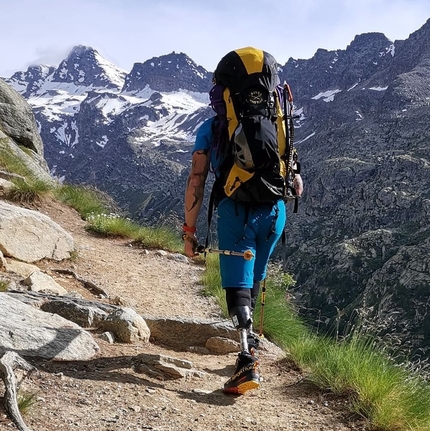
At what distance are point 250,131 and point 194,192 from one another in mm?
795

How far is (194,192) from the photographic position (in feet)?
13.7

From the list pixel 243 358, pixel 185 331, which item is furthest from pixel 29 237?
pixel 243 358

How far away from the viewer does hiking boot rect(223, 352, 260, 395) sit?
3.79 metres

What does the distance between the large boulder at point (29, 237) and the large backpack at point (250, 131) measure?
167 inches

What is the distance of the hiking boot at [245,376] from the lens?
3.79m

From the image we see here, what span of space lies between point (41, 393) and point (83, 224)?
8557mm

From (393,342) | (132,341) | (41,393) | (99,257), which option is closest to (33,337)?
(41,393)

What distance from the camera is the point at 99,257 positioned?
29.6ft

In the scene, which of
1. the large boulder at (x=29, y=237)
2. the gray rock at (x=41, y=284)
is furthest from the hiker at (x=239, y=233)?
the large boulder at (x=29, y=237)

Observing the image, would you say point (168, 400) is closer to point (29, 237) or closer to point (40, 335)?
point (40, 335)

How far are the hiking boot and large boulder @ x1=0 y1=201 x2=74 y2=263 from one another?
447cm

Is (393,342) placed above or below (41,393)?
above

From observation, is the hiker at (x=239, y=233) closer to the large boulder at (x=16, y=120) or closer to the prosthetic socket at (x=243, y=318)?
the prosthetic socket at (x=243, y=318)

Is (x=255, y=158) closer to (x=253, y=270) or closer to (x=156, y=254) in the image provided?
(x=253, y=270)
